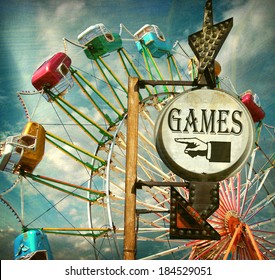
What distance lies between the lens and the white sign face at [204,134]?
212 centimetres

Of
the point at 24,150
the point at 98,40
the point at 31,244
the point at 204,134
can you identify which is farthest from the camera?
the point at 98,40

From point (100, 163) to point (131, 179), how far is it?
21.7ft

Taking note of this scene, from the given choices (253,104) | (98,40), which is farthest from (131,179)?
(253,104)

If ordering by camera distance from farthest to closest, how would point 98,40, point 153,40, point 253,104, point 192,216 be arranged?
1. point 153,40
2. point 253,104
3. point 98,40
4. point 192,216

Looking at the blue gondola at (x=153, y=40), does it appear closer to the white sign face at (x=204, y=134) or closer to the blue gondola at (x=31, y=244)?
the blue gondola at (x=31, y=244)

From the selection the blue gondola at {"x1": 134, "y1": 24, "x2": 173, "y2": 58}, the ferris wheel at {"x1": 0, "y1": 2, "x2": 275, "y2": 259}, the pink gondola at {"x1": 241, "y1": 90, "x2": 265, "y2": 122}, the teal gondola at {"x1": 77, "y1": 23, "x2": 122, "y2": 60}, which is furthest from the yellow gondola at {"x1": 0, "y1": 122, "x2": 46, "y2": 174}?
the pink gondola at {"x1": 241, "y1": 90, "x2": 265, "y2": 122}

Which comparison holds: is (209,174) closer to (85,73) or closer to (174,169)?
(174,169)

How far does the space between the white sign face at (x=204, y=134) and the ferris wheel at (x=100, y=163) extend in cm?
398

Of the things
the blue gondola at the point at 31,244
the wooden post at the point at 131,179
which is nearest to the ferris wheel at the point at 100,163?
the blue gondola at the point at 31,244

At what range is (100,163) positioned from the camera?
862 centimetres

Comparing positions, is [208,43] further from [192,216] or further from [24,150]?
[24,150]

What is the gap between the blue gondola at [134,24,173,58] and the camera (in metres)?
9.29

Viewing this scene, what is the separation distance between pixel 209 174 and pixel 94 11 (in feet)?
18.5
